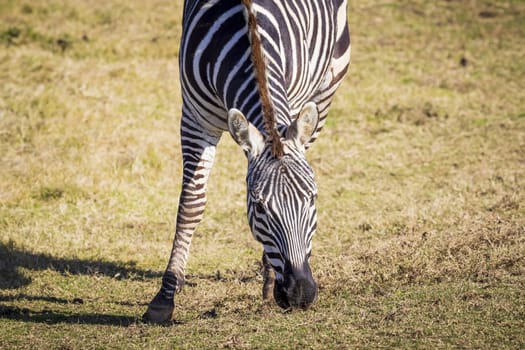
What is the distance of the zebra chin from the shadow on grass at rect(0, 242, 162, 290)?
333 cm

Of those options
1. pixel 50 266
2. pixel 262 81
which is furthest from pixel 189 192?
pixel 50 266

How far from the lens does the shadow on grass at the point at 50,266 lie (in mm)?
7886

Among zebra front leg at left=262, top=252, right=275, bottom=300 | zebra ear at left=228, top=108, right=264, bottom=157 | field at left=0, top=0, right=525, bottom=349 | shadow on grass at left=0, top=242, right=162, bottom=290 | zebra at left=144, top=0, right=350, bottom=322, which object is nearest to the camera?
zebra at left=144, top=0, right=350, bottom=322

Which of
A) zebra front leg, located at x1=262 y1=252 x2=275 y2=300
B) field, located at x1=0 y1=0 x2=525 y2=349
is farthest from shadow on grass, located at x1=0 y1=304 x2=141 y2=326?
zebra front leg, located at x1=262 y1=252 x2=275 y2=300

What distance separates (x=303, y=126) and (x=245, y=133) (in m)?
0.43

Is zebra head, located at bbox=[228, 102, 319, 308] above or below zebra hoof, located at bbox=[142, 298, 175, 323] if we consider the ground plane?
above

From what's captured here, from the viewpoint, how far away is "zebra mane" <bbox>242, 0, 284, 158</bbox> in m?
5.09

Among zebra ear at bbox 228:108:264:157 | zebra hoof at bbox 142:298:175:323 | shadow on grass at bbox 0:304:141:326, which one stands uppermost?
zebra ear at bbox 228:108:264:157

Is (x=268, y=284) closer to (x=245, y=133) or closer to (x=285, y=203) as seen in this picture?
(x=285, y=203)

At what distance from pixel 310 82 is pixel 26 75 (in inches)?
391

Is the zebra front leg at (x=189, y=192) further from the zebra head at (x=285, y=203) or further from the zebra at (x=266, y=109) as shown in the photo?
the zebra head at (x=285, y=203)

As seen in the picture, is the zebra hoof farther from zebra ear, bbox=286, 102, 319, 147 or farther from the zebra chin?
zebra ear, bbox=286, 102, 319, 147

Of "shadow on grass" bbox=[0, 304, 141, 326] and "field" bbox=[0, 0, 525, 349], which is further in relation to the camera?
"shadow on grass" bbox=[0, 304, 141, 326]

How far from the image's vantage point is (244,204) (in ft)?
33.5
